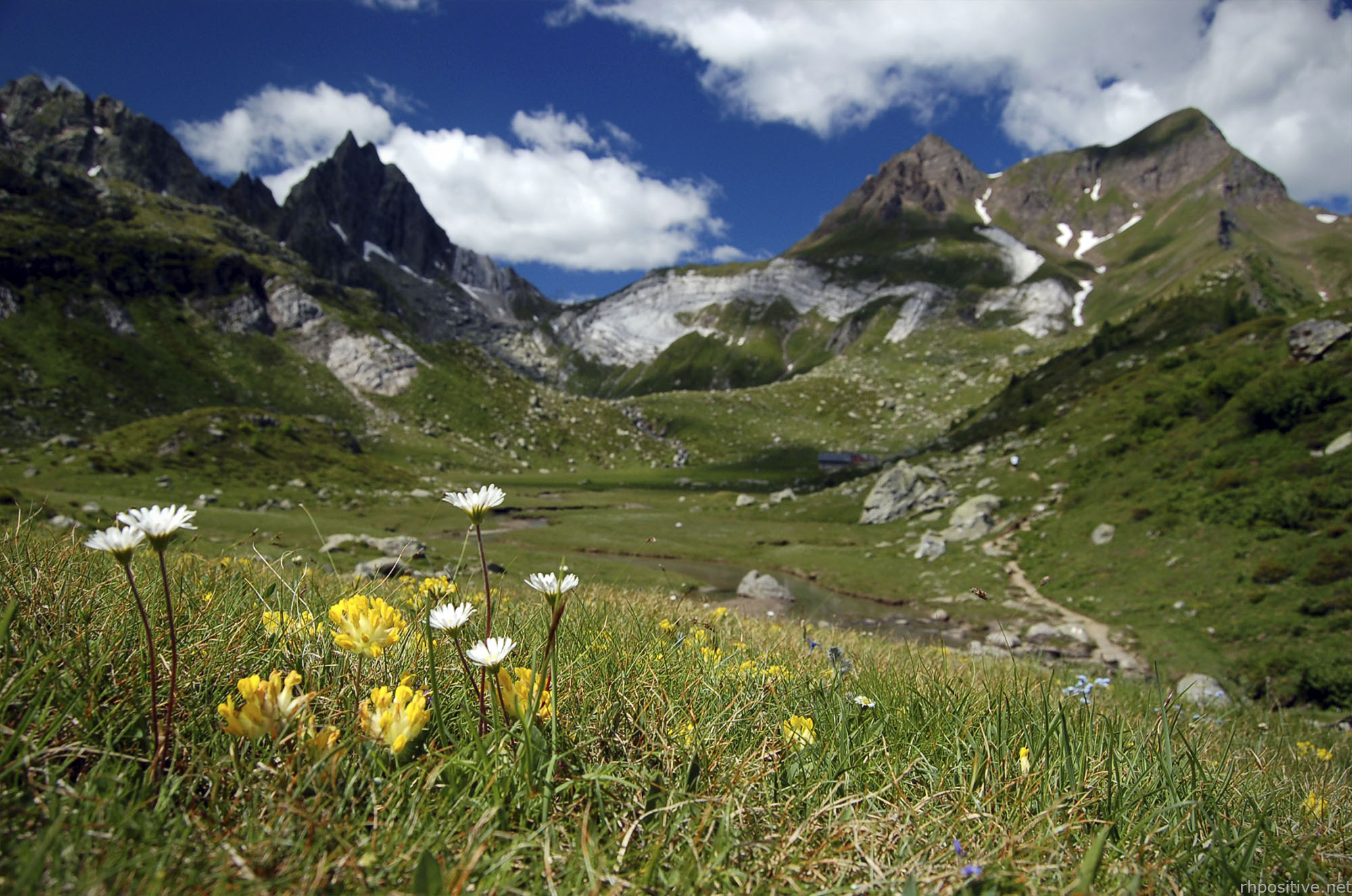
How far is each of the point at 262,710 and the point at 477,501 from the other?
1097 millimetres

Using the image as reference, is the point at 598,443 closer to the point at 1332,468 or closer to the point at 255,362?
the point at 255,362

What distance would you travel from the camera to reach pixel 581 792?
2270 mm

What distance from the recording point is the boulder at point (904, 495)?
53.7 m

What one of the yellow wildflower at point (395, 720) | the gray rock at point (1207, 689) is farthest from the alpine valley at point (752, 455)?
the yellow wildflower at point (395, 720)

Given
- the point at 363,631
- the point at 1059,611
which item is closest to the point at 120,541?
the point at 363,631

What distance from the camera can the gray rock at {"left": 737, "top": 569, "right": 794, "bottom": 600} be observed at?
36594mm

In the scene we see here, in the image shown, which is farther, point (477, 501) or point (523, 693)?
point (477, 501)

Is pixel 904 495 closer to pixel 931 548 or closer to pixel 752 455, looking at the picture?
pixel 931 548

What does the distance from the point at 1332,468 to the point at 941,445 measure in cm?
4501

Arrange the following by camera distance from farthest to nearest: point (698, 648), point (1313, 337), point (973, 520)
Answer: point (973, 520), point (1313, 337), point (698, 648)

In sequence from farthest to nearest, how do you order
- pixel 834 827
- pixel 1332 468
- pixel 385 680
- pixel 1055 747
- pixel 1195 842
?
pixel 1332 468 → pixel 1055 747 → pixel 385 680 → pixel 1195 842 → pixel 834 827

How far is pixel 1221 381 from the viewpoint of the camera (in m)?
38.8

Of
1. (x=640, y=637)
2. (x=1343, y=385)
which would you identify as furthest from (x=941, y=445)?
(x=640, y=637)

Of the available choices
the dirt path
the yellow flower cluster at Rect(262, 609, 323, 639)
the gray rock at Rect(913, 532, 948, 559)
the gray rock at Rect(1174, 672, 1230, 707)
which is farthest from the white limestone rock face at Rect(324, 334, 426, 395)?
the yellow flower cluster at Rect(262, 609, 323, 639)
